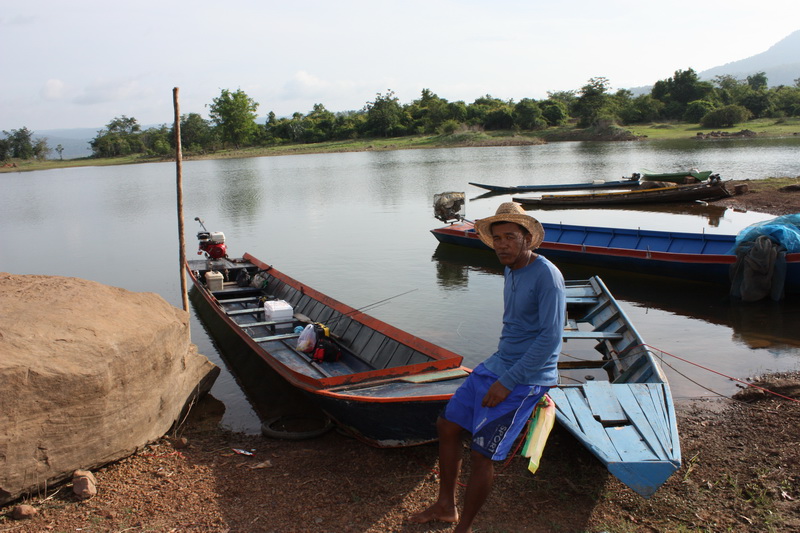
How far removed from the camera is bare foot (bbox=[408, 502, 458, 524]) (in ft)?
13.8

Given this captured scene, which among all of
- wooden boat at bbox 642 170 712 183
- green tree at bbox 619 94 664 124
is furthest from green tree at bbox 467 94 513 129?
wooden boat at bbox 642 170 712 183

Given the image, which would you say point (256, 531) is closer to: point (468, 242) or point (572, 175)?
point (468, 242)

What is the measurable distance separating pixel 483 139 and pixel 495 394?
63.6 metres

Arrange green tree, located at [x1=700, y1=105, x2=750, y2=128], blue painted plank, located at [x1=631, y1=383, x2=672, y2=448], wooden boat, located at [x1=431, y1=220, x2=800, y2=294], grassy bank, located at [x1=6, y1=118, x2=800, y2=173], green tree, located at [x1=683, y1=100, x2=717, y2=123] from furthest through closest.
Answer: green tree, located at [x1=683, y1=100, x2=717, y2=123], green tree, located at [x1=700, y1=105, x2=750, y2=128], grassy bank, located at [x1=6, y1=118, x2=800, y2=173], wooden boat, located at [x1=431, y1=220, x2=800, y2=294], blue painted plank, located at [x1=631, y1=383, x2=672, y2=448]

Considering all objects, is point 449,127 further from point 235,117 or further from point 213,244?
point 213,244

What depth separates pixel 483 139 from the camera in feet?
213

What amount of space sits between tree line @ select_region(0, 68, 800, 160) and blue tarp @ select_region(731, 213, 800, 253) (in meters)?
54.7

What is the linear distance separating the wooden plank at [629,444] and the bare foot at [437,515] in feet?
4.52

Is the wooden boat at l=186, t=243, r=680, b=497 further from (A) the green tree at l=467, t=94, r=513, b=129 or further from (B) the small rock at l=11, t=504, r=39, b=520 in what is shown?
(A) the green tree at l=467, t=94, r=513, b=129

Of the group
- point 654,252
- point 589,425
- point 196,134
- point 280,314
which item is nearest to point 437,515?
point 589,425

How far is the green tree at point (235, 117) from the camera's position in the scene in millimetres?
79875

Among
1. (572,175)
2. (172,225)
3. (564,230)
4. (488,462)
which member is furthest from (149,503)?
(572,175)

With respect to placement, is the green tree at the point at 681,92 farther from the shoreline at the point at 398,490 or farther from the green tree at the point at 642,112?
the shoreline at the point at 398,490

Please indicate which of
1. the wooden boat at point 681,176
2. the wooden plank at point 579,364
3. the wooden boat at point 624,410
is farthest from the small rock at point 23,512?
the wooden boat at point 681,176
